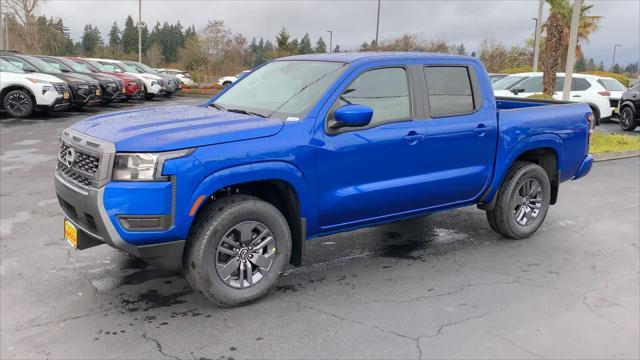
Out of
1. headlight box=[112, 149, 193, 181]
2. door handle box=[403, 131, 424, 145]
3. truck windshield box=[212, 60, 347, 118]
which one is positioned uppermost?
truck windshield box=[212, 60, 347, 118]

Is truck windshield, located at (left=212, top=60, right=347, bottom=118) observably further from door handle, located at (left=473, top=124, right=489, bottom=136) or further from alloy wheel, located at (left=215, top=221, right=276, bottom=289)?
door handle, located at (left=473, top=124, right=489, bottom=136)

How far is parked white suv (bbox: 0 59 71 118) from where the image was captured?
14445 mm

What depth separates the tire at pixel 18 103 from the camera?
14492 millimetres

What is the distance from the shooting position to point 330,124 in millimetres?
4336

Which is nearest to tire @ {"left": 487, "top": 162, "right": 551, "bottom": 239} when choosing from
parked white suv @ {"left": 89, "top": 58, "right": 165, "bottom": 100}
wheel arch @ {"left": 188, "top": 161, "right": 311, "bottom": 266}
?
wheel arch @ {"left": 188, "top": 161, "right": 311, "bottom": 266}

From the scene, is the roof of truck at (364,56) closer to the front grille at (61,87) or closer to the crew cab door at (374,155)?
the crew cab door at (374,155)

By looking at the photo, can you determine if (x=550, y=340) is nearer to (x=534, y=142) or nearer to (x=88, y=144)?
(x=534, y=142)

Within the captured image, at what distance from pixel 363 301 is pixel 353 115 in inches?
54.9

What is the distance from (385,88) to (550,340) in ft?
7.65

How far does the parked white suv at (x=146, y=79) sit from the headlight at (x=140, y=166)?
20.2 meters

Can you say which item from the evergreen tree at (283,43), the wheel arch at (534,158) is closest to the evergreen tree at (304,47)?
the evergreen tree at (283,43)

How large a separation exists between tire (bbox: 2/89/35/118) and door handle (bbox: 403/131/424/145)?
1292 cm

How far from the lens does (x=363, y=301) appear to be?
4.27 m

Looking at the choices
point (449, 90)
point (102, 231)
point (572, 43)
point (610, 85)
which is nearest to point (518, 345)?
point (449, 90)
